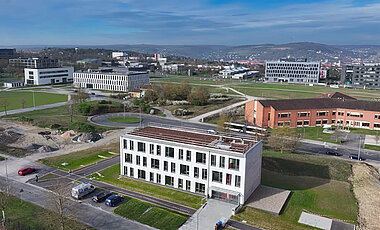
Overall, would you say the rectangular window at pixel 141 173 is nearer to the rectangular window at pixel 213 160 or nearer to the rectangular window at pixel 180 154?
the rectangular window at pixel 180 154

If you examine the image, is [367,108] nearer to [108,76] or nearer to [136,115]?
[136,115]

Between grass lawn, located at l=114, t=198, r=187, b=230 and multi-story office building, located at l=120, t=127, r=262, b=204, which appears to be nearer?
grass lawn, located at l=114, t=198, r=187, b=230

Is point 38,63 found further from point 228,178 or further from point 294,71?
point 228,178

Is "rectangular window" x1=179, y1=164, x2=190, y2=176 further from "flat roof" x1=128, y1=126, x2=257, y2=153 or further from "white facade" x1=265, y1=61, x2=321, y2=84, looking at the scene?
"white facade" x1=265, y1=61, x2=321, y2=84

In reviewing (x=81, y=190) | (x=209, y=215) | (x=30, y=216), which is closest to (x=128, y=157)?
(x=81, y=190)

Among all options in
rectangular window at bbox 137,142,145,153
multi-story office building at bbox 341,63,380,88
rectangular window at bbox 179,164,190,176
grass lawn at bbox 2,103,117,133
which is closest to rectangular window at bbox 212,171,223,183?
rectangular window at bbox 179,164,190,176

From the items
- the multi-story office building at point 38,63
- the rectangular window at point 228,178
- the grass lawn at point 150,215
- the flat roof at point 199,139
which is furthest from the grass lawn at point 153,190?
the multi-story office building at point 38,63
